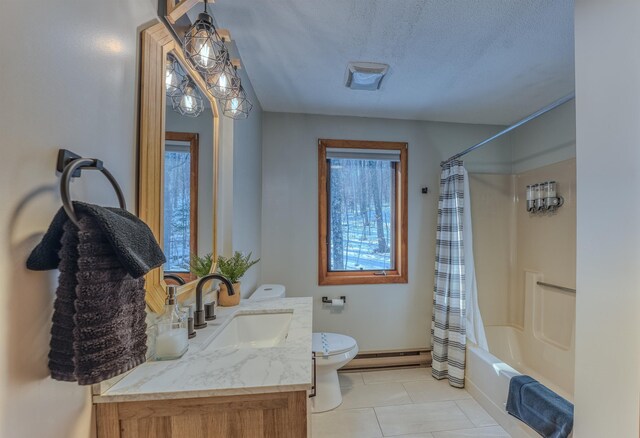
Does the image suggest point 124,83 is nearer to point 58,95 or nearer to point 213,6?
point 58,95

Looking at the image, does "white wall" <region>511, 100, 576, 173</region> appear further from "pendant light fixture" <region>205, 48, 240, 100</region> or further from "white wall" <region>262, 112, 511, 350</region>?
"pendant light fixture" <region>205, 48, 240, 100</region>

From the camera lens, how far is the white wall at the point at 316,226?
2.53 meters

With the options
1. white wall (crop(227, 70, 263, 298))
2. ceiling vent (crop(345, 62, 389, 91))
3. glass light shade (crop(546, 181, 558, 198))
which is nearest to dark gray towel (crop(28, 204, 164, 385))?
white wall (crop(227, 70, 263, 298))

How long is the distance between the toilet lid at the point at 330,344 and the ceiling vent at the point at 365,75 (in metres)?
1.90

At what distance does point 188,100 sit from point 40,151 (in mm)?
748

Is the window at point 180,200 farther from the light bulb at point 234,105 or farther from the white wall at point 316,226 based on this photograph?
the white wall at point 316,226

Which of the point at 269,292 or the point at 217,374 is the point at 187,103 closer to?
the point at 217,374

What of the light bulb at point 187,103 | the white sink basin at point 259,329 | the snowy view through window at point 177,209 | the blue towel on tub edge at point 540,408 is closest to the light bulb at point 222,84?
the light bulb at point 187,103

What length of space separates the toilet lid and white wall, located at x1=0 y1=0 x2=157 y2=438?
1455 millimetres

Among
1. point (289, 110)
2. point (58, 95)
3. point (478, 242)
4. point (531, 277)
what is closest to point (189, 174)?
point (58, 95)

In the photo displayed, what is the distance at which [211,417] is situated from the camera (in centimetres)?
75

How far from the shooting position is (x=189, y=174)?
3.85 feet

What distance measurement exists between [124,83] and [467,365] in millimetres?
2703

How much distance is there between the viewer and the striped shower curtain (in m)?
2.27
